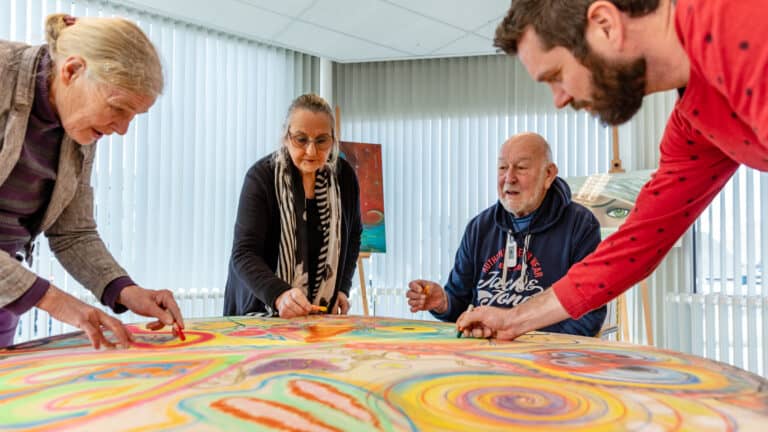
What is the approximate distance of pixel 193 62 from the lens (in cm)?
422

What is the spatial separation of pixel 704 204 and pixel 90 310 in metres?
1.26

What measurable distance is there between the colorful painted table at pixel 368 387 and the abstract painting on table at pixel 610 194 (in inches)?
98.9

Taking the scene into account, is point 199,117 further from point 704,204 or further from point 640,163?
point 704,204

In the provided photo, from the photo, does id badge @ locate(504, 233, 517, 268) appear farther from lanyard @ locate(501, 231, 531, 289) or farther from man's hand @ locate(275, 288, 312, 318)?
man's hand @ locate(275, 288, 312, 318)

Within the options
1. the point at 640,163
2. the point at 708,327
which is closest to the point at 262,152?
the point at 640,163

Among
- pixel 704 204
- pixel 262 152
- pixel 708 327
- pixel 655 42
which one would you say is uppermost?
pixel 262 152

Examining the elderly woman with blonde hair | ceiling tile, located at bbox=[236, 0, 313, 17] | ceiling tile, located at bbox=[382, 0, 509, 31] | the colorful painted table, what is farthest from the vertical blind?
the colorful painted table

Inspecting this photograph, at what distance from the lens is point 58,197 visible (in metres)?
1.35

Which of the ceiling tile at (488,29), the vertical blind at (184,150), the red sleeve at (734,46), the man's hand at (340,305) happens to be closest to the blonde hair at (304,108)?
the man's hand at (340,305)

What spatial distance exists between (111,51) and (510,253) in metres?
1.39

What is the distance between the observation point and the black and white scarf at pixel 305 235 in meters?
1.89

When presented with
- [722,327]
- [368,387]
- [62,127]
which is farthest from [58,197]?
[722,327]

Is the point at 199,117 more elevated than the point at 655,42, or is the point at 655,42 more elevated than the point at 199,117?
the point at 199,117

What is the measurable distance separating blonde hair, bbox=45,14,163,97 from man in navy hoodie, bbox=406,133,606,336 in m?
1.02
